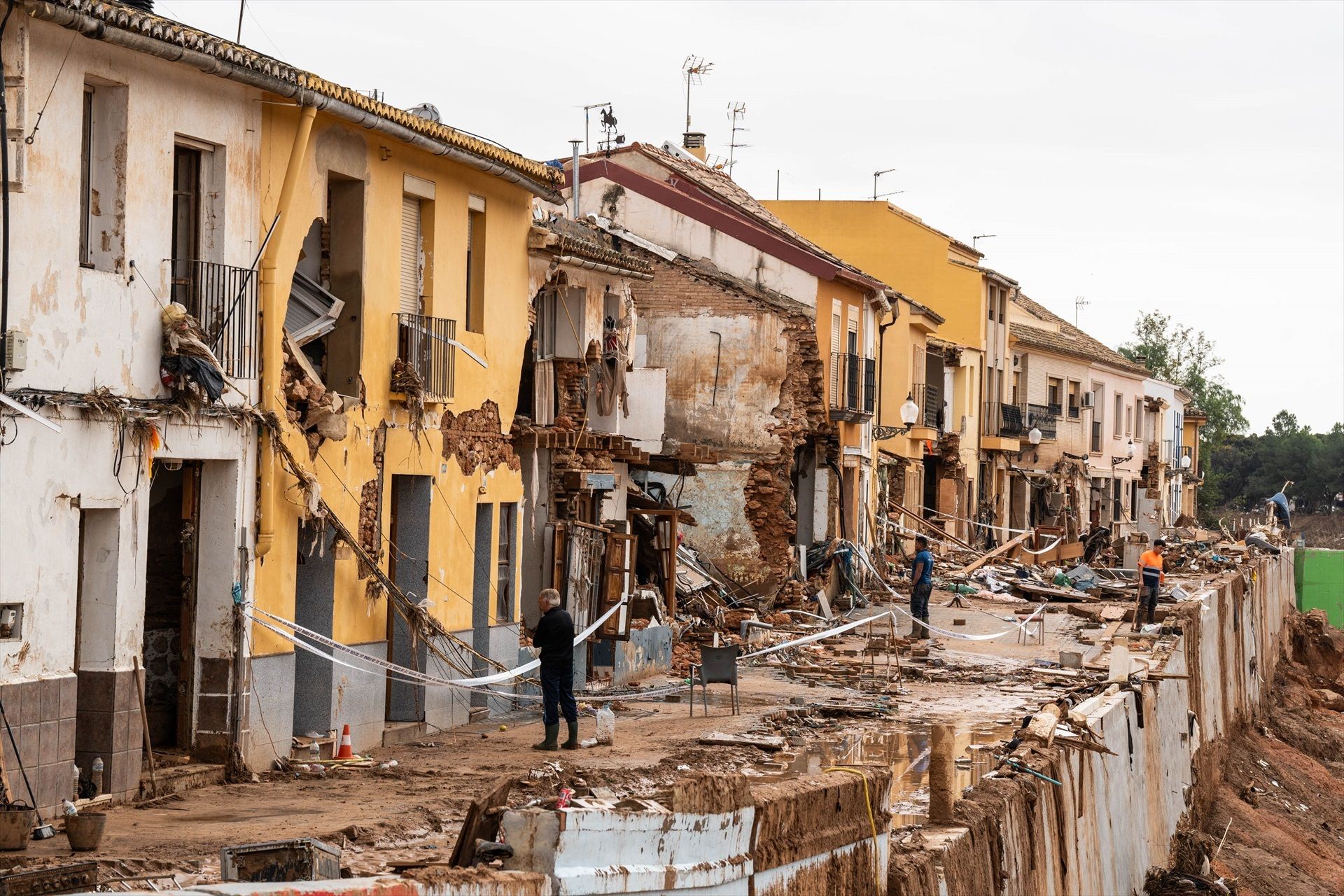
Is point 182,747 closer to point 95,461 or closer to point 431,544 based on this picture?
point 95,461

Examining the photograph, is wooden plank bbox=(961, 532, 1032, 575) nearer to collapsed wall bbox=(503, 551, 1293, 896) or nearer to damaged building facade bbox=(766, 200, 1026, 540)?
damaged building facade bbox=(766, 200, 1026, 540)

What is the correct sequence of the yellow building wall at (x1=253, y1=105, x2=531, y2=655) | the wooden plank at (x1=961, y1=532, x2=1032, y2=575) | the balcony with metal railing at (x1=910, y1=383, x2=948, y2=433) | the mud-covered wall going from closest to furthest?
the mud-covered wall, the yellow building wall at (x1=253, y1=105, x2=531, y2=655), the wooden plank at (x1=961, y1=532, x2=1032, y2=575), the balcony with metal railing at (x1=910, y1=383, x2=948, y2=433)

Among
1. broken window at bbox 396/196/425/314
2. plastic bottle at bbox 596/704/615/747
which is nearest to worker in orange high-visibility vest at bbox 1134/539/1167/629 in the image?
plastic bottle at bbox 596/704/615/747

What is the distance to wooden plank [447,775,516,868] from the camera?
7.93 metres

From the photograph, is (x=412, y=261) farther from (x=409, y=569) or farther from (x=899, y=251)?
(x=899, y=251)

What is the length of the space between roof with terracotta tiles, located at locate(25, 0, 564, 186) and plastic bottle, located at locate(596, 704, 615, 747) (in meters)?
5.95

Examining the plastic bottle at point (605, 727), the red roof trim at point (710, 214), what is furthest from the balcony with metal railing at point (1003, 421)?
the plastic bottle at point (605, 727)

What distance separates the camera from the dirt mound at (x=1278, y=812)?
22.6 metres

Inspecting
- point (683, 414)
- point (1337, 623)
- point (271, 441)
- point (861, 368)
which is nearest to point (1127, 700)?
point (271, 441)

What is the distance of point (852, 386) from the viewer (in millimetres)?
35469

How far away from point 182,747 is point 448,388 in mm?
5471

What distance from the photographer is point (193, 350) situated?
13141mm

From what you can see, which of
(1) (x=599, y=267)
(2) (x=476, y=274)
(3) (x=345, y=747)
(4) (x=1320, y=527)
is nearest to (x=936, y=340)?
(1) (x=599, y=267)

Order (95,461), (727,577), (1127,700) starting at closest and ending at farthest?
1. (95,461)
2. (1127,700)
3. (727,577)
